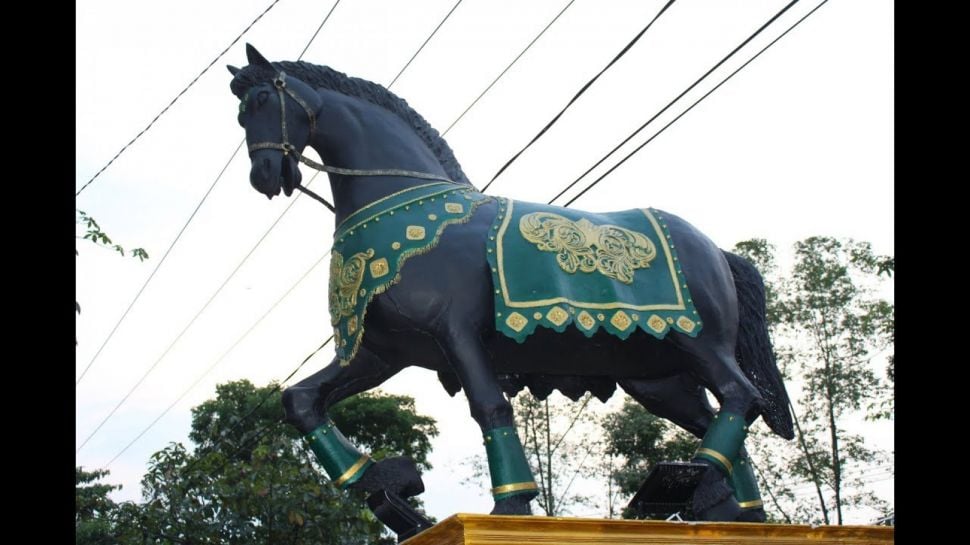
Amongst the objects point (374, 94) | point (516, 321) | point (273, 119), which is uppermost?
point (374, 94)

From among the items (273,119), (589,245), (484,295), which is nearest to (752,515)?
(589,245)

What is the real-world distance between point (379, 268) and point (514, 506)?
4.33ft

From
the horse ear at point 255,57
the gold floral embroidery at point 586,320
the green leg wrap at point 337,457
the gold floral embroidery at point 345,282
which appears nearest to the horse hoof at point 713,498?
the gold floral embroidery at point 586,320

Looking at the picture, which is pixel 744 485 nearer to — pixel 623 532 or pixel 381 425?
pixel 623 532

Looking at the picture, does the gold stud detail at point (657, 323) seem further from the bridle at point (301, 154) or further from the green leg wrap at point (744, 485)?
the bridle at point (301, 154)

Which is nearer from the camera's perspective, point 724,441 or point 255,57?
point 724,441

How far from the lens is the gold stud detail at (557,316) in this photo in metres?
5.77

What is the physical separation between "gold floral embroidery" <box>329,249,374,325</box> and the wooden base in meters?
1.23

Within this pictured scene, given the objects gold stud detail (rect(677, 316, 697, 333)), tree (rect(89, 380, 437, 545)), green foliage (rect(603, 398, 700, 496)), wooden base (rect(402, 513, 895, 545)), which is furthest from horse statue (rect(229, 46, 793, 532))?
green foliage (rect(603, 398, 700, 496))

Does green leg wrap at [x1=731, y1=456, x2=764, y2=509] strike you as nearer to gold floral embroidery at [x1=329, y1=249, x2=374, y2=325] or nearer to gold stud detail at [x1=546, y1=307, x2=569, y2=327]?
gold stud detail at [x1=546, y1=307, x2=569, y2=327]

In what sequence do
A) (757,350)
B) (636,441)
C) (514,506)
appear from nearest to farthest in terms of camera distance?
(514,506) → (757,350) → (636,441)

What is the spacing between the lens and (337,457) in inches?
239
